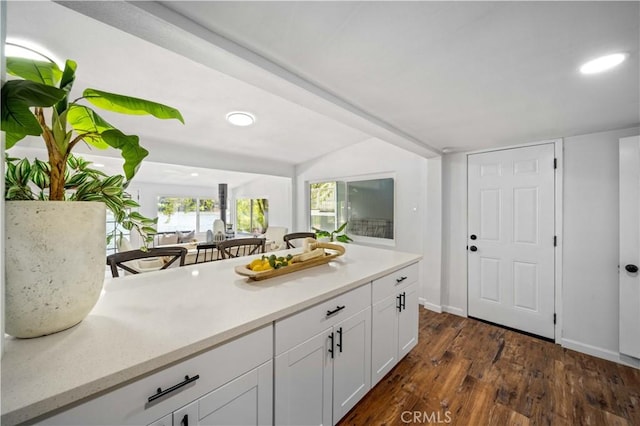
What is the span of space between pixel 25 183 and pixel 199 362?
0.80 metres

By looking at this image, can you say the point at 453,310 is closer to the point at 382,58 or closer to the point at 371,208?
the point at 371,208

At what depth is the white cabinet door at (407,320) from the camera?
1.94m

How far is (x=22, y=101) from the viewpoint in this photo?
627 millimetres

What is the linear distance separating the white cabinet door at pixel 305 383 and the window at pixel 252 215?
18.7 feet

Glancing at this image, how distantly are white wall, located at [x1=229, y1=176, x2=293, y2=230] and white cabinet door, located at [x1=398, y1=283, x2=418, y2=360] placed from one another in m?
3.65

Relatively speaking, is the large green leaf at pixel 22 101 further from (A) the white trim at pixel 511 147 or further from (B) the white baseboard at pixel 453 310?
(B) the white baseboard at pixel 453 310

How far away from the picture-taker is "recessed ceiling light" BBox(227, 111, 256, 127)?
2797mm

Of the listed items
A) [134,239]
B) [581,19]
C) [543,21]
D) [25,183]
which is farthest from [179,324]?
[134,239]

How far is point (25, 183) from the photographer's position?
77 centimetres

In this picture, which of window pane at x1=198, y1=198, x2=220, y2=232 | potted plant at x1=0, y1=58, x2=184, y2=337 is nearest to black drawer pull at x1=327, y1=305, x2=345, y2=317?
potted plant at x1=0, y1=58, x2=184, y2=337

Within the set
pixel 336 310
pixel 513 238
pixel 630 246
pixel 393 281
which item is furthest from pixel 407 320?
pixel 630 246

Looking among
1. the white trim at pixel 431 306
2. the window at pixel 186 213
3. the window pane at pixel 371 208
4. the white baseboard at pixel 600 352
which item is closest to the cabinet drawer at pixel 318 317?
the white trim at pixel 431 306

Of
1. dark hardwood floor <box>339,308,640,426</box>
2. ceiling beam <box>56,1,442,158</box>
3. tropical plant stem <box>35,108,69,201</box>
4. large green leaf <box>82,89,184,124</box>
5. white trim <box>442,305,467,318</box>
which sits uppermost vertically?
ceiling beam <box>56,1,442,158</box>

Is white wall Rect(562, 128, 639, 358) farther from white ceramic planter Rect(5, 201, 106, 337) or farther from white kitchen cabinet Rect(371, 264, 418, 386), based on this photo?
white ceramic planter Rect(5, 201, 106, 337)
